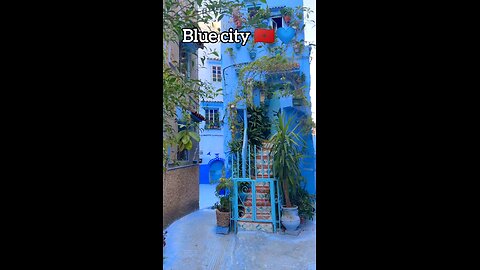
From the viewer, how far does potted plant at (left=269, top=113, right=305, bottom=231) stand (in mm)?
1851

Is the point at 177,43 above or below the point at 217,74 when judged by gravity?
above

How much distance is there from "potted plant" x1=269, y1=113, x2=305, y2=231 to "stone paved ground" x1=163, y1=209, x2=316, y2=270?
11 cm

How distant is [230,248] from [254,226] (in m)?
0.21

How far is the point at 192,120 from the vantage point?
1.89 meters

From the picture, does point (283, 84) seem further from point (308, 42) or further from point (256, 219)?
point (256, 219)

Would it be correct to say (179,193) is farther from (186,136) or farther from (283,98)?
(283,98)

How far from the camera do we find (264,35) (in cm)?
184

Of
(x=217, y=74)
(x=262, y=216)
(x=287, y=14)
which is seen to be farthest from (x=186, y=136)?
(x=287, y=14)


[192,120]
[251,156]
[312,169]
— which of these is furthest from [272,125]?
[192,120]

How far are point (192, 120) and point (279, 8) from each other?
96 cm

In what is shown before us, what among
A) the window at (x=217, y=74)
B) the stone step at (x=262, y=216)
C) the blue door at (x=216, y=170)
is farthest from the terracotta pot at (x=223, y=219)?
the window at (x=217, y=74)

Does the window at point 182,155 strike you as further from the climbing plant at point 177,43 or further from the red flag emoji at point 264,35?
the red flag emoji at point 264,35

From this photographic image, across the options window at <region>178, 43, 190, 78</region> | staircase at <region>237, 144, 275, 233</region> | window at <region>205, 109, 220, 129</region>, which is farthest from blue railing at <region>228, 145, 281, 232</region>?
window at <region>178, 43, 190, 78</region>

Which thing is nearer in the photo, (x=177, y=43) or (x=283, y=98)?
(x=177, y=43)
